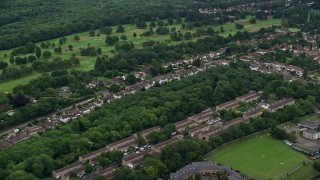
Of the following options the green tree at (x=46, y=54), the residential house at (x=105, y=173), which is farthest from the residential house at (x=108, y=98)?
the green tree at (x=46, y=54)

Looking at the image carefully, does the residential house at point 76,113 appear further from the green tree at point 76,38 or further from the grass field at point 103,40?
the green tree at point 76,38

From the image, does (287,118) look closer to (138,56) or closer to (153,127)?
(153,127)

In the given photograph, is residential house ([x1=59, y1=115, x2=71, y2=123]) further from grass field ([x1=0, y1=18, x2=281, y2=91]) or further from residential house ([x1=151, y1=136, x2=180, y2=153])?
grass field ([x1=0, y1=18, x2=281, y2=91])

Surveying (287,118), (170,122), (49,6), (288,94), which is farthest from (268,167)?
(49,6)

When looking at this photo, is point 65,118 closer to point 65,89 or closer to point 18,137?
point 18,137

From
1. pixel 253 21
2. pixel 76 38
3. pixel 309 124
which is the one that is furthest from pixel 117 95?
pixel 253 21

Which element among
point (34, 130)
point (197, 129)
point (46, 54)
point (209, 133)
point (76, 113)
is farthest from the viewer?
point (46, 54)
